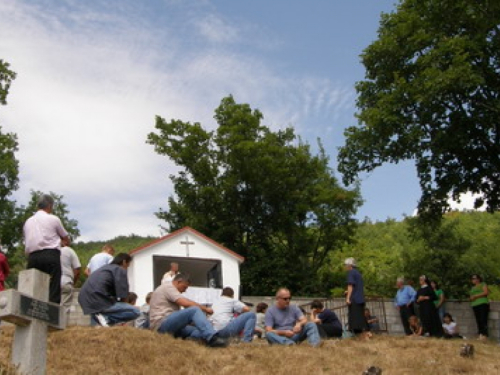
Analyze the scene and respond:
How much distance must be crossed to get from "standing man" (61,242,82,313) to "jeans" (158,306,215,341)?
2.47 m

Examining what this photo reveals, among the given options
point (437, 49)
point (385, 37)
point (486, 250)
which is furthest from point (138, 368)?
point (486, 250)

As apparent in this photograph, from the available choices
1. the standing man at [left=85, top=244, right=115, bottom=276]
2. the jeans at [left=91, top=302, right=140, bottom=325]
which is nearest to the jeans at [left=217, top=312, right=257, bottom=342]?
the jeans at [left=91, top=302, right=140, bottom=325]

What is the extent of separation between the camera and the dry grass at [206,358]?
348 inches

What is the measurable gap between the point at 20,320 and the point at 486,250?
90.9 feet

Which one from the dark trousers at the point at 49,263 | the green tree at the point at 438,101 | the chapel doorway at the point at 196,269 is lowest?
the dark trousers at the point at 49,263

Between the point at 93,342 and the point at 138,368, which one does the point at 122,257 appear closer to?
the point at 93,342

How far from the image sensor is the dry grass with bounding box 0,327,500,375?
348 inches

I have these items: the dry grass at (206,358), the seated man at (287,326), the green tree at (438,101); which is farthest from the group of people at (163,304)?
the green tree at (438,101)

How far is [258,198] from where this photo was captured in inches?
1271

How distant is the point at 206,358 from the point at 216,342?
80 cm

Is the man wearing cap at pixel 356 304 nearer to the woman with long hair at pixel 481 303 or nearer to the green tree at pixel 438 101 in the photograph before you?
the woman with long hair at pixel 481 303

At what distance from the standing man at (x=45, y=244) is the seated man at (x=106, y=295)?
1.02 meters

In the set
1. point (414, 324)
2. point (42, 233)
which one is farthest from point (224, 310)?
point (414, 324)

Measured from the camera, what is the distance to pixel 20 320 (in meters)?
6.73
